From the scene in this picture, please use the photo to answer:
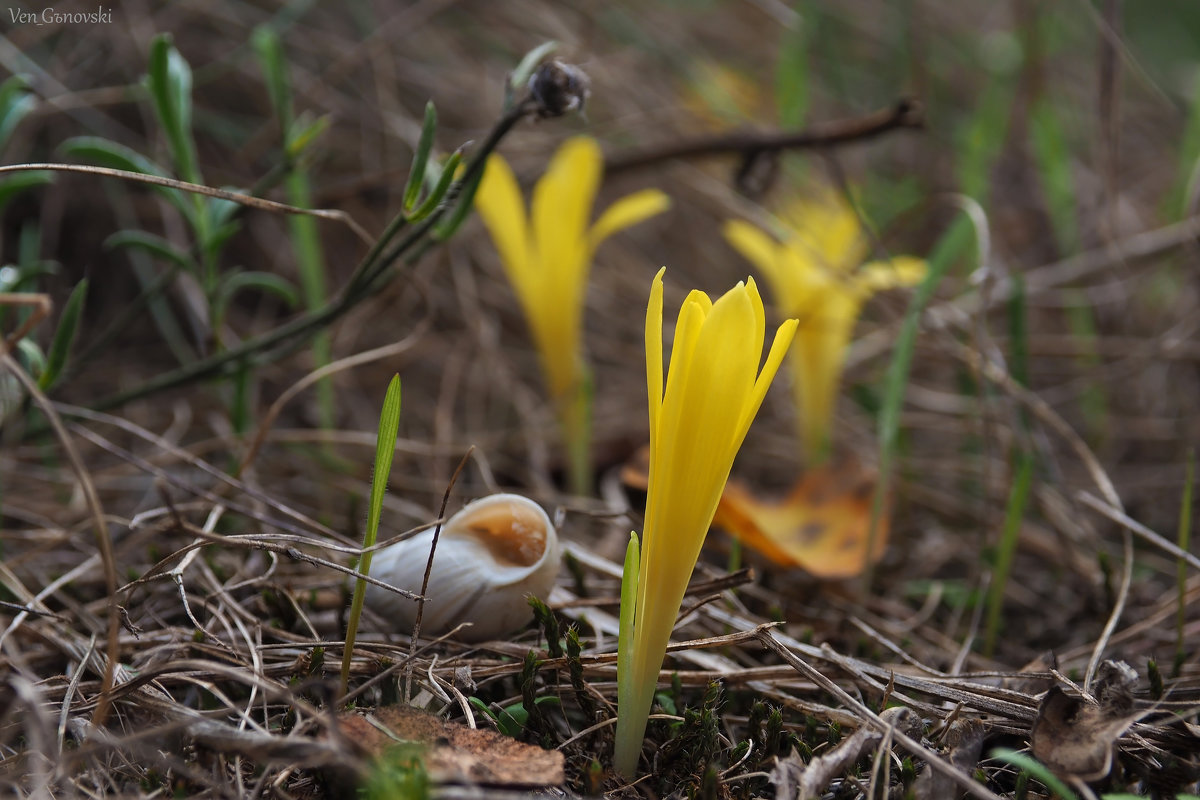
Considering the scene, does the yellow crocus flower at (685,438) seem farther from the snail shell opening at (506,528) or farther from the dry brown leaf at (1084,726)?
the dry brown leaf at (1084,726)

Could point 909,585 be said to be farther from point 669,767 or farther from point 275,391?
point 275,391

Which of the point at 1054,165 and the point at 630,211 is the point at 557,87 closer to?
the point at 630,211

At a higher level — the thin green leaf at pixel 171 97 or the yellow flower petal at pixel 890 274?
the thin green leaf at pixel 171 97

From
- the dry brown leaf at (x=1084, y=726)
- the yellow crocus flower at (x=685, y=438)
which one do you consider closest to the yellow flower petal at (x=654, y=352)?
the yellow crocus flower at (x=685, y=438)

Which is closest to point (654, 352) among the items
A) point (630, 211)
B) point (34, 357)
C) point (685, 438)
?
point (685, 438)

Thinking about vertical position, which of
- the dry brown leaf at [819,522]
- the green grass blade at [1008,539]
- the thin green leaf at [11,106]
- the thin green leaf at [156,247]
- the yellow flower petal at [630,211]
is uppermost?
the thin green leaf at [11,106]

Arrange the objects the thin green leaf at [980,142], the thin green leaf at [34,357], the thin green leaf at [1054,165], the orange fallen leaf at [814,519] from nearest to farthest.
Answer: the thin green leaf at [34,357], the orange fallen leaf at [814,519], the thin green leaf at [980,142], the thin green leaf at [1054,165]

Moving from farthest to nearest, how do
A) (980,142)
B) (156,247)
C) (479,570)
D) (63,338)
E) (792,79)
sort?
1. (980,142)
2. (792,79)
3. (156,247)
4. (63,338)
5. (479,570)
